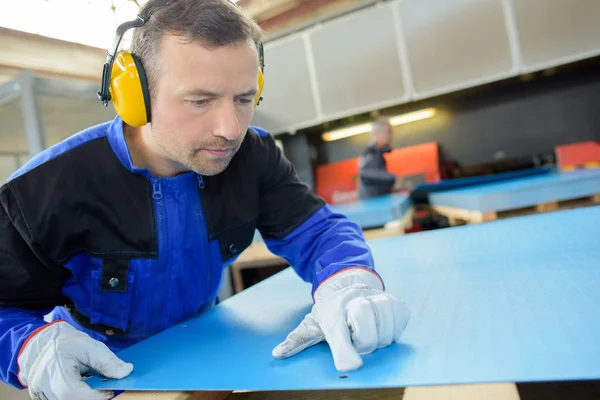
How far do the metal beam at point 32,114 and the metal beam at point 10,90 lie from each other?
37 millimetres

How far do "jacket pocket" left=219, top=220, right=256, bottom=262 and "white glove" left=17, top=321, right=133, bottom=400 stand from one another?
1.30 feet

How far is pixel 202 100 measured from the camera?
2.86ft

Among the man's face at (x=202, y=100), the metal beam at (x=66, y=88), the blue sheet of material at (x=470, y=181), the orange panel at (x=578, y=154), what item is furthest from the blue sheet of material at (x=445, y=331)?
the orange panel at (x=578, y=154)

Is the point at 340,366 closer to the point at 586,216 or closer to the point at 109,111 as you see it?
the point at 586,216

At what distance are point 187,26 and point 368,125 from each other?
3859 millimetres

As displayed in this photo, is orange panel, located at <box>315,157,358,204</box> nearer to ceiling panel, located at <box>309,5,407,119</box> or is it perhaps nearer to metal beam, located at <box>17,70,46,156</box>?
ceiling panel, located at <box>309,5,407,119</box>

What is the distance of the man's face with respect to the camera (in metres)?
0.84

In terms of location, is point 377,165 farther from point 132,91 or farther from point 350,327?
point 350,327

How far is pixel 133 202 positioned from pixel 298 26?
381cm

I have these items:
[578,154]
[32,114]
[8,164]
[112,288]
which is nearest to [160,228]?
[112,288]

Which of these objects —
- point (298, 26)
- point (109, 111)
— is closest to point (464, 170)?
point (298, 26)

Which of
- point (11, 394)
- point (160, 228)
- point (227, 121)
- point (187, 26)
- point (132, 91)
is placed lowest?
point (11, 394)

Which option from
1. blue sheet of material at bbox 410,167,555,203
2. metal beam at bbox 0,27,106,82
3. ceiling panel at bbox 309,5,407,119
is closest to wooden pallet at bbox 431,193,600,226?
blue sheet of material at bbox 410,167,555,203

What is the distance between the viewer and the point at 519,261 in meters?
1.01
